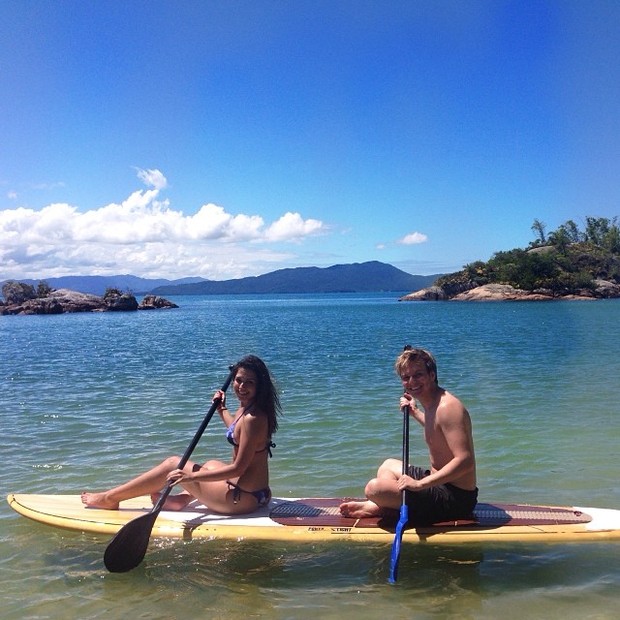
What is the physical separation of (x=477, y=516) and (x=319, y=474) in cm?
339

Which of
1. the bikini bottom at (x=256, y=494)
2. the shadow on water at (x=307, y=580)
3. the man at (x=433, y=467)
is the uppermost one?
A: the man at (x=433, y=467)

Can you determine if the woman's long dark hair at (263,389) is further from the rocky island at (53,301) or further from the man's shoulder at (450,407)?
the rocky island at (53,301)

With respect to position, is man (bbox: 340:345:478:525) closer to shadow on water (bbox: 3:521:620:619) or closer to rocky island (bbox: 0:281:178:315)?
shadow on water (bbox: 3:521:620:619)

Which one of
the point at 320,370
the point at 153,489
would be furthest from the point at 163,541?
the point at 320,370

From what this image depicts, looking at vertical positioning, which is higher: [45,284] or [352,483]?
[45,284]

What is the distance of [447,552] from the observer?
6.02 metres

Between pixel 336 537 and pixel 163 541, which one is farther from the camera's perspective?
pixel 163 541

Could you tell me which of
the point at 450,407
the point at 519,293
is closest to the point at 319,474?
the point at 450,407

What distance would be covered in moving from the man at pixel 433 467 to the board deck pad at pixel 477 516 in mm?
127

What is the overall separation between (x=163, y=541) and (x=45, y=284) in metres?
102

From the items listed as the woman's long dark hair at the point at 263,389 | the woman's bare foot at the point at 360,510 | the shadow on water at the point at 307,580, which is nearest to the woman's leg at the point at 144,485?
the shadow on water at the point at 307,580

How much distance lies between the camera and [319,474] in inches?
360

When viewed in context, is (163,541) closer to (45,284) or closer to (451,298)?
(45,284)

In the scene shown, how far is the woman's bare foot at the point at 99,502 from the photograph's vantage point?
679 cm
